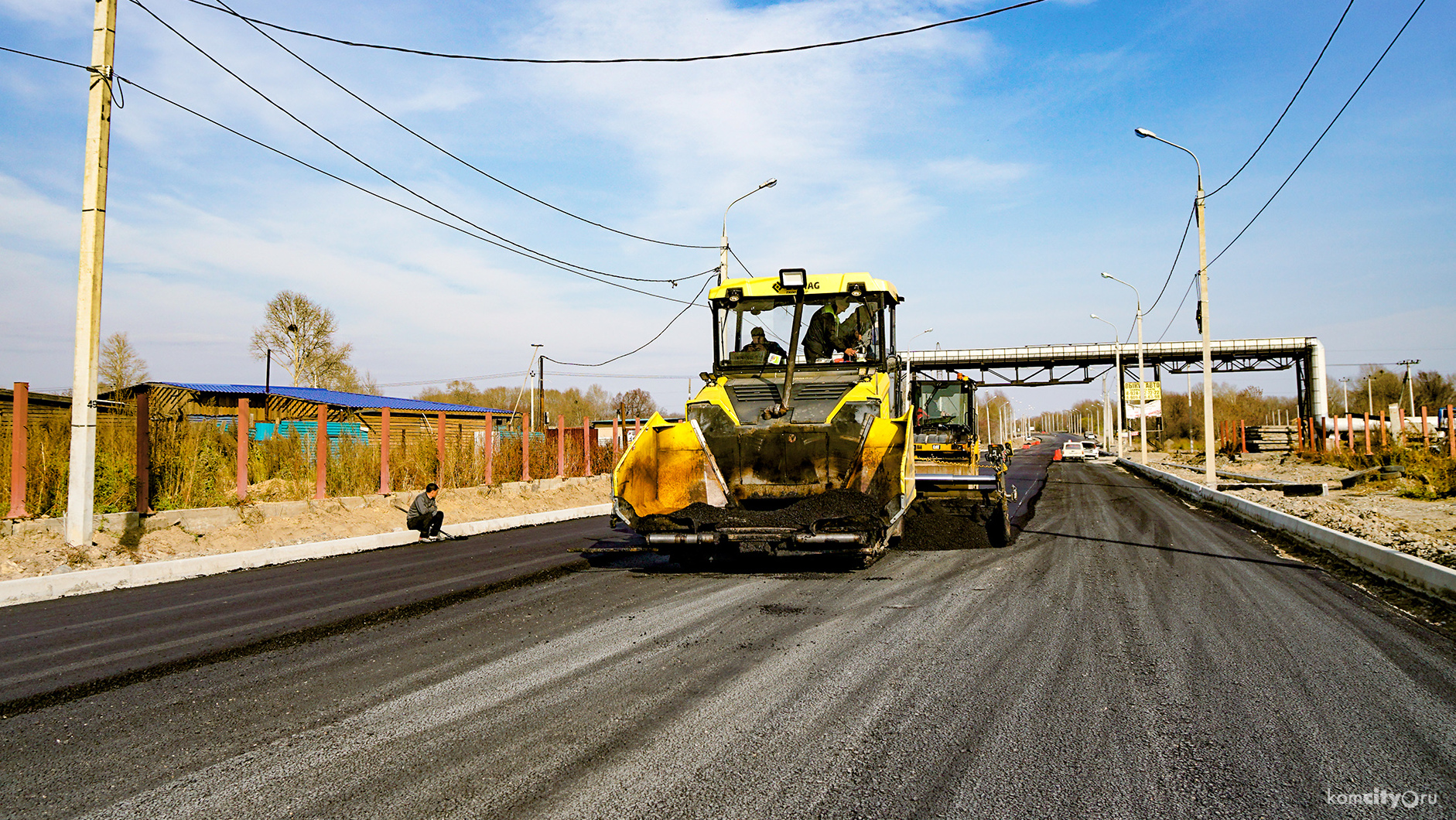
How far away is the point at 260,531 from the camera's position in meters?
13.0

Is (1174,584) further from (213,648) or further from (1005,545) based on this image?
(213,648)

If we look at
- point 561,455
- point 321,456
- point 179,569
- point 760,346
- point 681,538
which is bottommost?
point 179,569

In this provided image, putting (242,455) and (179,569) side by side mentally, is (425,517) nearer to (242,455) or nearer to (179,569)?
(242,455)

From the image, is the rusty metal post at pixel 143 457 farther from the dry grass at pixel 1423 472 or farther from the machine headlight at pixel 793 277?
the dry grass at pixel 1423 472

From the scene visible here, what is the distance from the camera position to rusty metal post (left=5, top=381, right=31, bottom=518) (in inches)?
419

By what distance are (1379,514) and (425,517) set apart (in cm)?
1742

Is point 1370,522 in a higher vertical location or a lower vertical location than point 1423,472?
lower

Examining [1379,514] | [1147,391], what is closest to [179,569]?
[1379,514]

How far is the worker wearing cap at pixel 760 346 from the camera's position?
33.9 ft

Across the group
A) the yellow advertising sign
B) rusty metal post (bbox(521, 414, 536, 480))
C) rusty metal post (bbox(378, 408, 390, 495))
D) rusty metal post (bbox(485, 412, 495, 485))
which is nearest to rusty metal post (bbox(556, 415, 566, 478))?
rusty metal post (bbox(521, 414, 536, 480))

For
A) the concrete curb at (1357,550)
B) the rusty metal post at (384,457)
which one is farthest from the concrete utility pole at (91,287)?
the concrete curb at (1357,550)

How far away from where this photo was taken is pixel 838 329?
10.2 meters

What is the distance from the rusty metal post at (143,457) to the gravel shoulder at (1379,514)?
16334 millimetres

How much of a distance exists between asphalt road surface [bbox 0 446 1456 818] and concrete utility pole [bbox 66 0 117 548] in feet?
21.0
